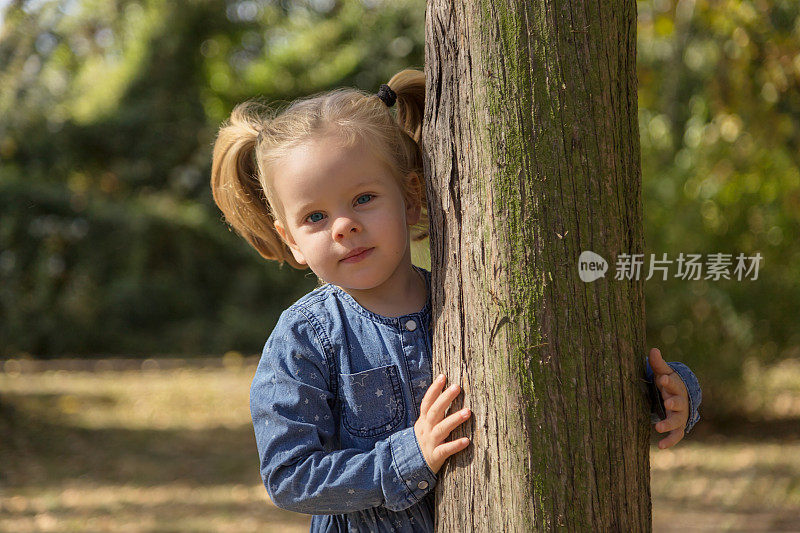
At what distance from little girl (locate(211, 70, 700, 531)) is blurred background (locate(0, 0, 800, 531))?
0.44m

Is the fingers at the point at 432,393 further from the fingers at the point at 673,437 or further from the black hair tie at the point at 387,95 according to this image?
the black hair tie at the point at 387,95

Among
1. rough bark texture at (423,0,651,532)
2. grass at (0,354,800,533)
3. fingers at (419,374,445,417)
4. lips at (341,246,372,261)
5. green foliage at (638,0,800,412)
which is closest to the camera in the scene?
rough bark texture at (423,0,651,532)

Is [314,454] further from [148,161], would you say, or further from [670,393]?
[148,161]

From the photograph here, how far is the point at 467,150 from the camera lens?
159 cm

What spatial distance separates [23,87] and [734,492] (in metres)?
Result: 9.35

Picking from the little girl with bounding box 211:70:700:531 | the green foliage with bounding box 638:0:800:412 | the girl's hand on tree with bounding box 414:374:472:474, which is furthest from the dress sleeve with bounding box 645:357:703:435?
the green foliage with bounding box 638:0:800:412

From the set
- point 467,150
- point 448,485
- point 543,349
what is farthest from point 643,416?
point 467,150

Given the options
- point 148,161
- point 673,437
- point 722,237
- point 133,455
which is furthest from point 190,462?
point 148,161

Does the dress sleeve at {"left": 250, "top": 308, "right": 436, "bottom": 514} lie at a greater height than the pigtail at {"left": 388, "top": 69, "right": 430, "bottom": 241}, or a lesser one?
lesser

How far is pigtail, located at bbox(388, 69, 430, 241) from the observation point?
1896 millimetres

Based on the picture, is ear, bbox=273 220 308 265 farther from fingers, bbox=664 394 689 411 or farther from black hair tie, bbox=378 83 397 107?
fingers, bbox=664 394 689 411

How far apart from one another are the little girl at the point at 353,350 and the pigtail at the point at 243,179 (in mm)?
105

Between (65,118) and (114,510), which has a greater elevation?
(65,118)

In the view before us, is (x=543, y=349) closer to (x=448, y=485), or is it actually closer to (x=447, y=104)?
(x=448, y=485)
